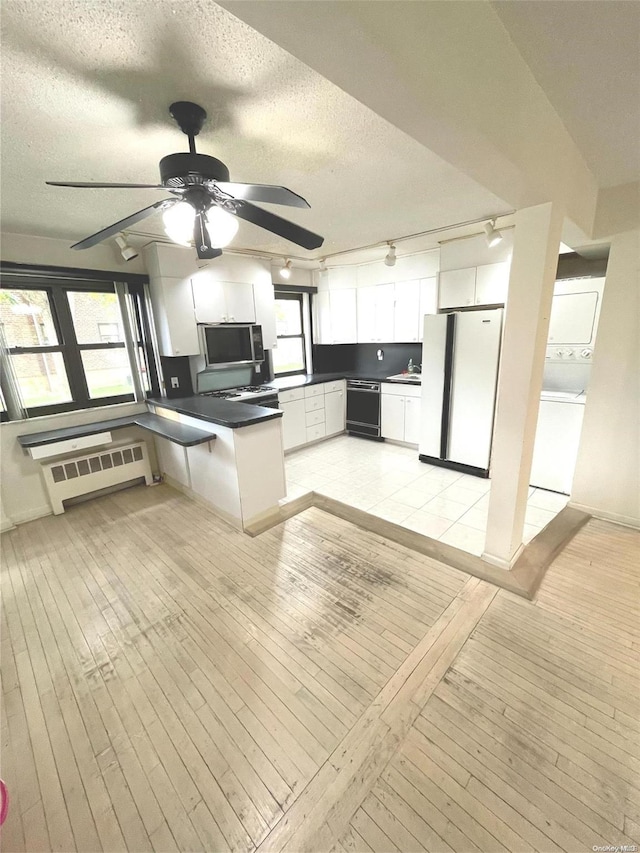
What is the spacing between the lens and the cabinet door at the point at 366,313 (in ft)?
15.8

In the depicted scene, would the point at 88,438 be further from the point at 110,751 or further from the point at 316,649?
the point at 316,649

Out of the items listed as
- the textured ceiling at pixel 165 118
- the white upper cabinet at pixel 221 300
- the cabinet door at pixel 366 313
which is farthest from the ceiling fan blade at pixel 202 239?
the cabinet door at pixel 366 313

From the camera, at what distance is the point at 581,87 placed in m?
1.45

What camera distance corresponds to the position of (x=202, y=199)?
5.37 ft

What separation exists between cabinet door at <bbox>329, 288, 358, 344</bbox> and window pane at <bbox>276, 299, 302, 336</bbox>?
1.78 feet

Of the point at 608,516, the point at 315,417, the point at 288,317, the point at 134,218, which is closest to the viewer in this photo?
the point at 134,218

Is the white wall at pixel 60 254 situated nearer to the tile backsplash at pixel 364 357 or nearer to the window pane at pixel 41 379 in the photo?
the window pane at pixel 41 379

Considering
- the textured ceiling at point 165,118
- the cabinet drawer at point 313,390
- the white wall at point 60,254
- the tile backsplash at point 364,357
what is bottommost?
the cabinet drawer at point 313,390

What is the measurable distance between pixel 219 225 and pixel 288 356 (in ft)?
11.5

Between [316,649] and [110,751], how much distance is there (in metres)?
0.95

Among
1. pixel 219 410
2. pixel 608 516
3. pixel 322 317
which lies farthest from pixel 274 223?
pixel 322 317

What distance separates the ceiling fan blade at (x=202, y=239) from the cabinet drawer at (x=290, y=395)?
2.49m

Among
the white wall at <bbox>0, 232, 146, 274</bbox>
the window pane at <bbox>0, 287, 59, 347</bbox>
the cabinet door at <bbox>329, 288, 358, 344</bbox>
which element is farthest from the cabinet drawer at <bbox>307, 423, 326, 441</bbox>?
the window pane at <bbox>0, 287, 59, 347</bbox>

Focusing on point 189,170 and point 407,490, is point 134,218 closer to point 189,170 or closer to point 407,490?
point 189,170
